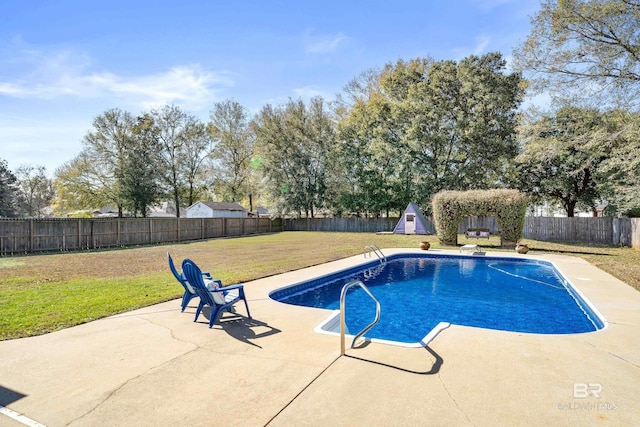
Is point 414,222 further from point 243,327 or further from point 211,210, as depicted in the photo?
point 243,327

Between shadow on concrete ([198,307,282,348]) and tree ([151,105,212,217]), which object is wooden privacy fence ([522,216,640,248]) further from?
tree ([151,105,212,217])

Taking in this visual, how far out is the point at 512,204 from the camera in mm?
14828

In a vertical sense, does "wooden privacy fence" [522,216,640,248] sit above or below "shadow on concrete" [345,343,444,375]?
above

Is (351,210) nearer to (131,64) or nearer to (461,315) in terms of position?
(131,64)

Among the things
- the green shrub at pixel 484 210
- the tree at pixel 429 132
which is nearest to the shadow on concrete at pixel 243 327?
the green shrub at pixel 484 210

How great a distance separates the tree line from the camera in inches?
896

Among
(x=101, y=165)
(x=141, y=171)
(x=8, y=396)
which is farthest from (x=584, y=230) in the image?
(x=101, y=165)

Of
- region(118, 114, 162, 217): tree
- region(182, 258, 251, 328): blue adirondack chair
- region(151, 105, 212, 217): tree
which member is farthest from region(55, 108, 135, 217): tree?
region(182, 258, 251, 328): blue adirondack chair

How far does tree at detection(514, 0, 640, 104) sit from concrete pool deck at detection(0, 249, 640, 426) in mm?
11347

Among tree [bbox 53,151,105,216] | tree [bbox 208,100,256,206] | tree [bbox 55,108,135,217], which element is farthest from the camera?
tree [bbox 208,100,256,206]

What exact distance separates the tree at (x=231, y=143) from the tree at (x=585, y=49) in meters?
28.5

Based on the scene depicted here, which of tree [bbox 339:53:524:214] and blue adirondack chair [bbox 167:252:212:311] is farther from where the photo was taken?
tree [bbox 339:53:524:214]

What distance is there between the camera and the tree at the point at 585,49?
A: 11.3 metres

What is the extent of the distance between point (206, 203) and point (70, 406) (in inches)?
1273
